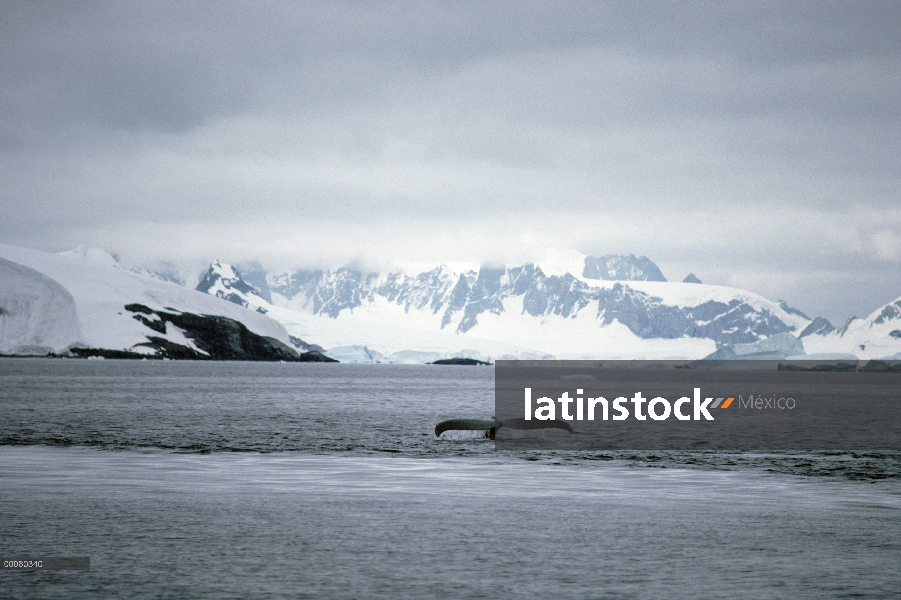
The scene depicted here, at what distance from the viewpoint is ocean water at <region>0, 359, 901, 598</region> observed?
16750 mm

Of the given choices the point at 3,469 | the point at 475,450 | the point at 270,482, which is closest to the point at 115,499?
the point at 270,482

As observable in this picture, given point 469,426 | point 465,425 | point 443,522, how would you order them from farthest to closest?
point 465,425 → point 469,426 → point 443,522

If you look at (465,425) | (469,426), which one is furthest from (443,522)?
(465,425)

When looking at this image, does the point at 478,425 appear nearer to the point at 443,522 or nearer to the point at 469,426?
the point at 469,426

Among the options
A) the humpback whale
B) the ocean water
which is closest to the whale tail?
the humpback whale

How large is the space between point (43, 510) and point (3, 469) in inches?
455

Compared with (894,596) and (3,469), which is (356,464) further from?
(894,596)

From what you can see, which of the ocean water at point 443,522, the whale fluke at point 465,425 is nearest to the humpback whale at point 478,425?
the whale fluke at point 465,425

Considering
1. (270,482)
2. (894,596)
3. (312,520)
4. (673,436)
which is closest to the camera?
(894,596)

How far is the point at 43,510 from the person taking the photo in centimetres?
2412

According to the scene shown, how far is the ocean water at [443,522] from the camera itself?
16.8 metres

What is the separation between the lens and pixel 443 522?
23531mm

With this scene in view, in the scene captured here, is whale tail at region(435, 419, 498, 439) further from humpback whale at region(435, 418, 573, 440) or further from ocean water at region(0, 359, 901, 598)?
ocean water at region(0, 359, 901, 598)

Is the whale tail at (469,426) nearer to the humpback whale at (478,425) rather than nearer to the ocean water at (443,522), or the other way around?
the humpback whale at (478,425)
